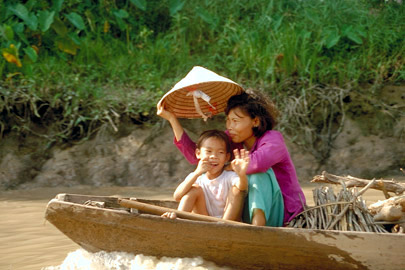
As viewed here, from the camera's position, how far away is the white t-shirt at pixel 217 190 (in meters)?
3.77

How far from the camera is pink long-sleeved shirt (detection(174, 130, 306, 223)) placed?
11.8ft

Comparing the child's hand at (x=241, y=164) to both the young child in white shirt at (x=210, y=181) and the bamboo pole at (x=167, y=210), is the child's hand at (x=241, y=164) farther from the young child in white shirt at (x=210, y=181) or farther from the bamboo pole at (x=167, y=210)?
the bamboo pole at (x=167, y=210)

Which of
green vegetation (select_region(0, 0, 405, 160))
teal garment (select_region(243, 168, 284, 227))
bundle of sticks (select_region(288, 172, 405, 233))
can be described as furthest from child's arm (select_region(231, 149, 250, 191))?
green vegetation (select_region(0, 0, 405, 160))

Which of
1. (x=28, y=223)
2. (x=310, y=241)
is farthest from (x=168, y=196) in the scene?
(x=310, y=241)

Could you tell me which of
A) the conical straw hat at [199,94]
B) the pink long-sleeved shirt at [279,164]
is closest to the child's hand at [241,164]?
the pink long-sleeved shirt at [279,164]

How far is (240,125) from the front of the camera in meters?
3.76

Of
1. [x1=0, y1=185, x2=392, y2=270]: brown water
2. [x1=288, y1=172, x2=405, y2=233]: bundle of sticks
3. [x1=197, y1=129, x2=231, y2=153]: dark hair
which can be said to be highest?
[x1=197, y1=129, x2=231, y2=153]: dark hair

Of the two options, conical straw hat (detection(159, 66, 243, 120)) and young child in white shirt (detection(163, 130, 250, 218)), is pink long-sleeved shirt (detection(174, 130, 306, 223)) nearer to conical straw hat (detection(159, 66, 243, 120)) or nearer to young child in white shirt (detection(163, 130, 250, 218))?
young child in white shirt (detection(163, 130, 250, 218))

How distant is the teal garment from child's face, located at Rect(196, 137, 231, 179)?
0.22 m

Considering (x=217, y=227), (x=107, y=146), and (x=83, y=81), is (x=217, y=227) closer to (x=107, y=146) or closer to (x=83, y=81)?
(x=107, y=146)

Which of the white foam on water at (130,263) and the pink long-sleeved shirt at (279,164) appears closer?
the white foam on water at (130,263)

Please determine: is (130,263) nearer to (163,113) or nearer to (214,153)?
(214,153)

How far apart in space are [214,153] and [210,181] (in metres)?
0.19

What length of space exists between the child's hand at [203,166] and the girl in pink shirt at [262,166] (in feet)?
0.65
